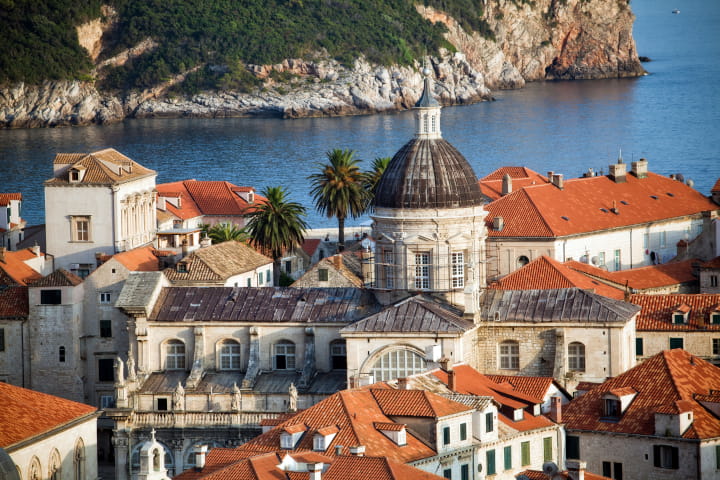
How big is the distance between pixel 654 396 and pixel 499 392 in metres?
6.64

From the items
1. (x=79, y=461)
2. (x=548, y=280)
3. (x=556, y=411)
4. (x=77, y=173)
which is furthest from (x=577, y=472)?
(x=77, y=173)

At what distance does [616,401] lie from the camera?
77.9 meters

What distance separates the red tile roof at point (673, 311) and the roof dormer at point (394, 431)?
25.9 m

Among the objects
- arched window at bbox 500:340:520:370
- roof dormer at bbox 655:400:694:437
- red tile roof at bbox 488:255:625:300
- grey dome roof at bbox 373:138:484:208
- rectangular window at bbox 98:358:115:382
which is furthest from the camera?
red tile roof at bbox 488:255:625:300

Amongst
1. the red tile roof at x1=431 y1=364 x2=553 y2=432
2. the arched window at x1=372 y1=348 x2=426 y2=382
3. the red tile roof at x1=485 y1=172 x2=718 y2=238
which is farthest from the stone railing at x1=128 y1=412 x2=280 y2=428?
A: the red tile roof at x1=485 y1=172 x2=718 y2=238

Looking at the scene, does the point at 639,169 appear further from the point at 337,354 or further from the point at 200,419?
the point at 200,419

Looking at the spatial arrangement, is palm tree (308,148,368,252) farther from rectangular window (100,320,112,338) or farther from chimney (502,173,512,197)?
rectangular window (100,320,112,338)

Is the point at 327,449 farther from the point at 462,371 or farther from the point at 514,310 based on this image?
the point at 514,310

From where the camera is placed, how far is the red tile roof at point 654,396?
7588 cm

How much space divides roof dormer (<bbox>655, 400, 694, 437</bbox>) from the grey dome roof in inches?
759

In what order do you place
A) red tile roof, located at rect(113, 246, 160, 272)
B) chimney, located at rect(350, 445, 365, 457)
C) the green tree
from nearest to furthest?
chimney, located at rect(350, 445, 365, 457) < red tile roof, located at rect(113, 246, 160, 272) < the green tree

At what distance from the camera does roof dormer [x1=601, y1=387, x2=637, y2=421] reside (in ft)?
255

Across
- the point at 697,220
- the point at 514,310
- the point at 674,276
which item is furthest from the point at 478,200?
the point at 697,220

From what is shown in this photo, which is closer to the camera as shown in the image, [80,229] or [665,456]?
[665,456]
